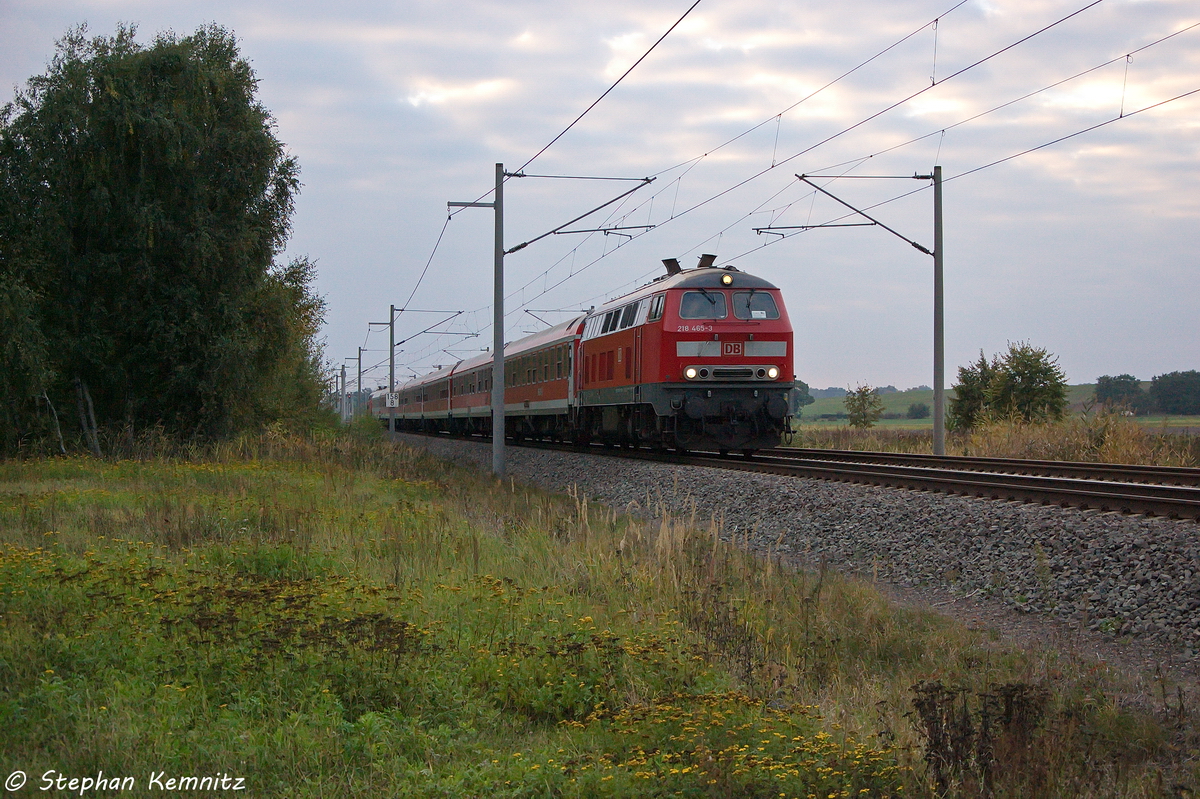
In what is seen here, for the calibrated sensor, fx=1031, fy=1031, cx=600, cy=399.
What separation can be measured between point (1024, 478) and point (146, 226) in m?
20.3

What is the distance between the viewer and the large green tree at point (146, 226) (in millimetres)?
24297

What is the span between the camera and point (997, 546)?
10273mm

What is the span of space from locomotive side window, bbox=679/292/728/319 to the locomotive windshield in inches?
12.0

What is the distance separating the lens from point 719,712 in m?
5.34

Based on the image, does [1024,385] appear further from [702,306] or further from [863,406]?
[702,306]

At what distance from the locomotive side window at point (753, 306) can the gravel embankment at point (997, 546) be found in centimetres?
494

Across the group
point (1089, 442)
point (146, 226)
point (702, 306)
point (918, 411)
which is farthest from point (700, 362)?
point (918, 411)

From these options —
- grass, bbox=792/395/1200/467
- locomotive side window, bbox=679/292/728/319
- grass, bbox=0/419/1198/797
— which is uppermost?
locomotive side window, bbox=679/292/728/319

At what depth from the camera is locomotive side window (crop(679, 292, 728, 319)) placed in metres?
20.0

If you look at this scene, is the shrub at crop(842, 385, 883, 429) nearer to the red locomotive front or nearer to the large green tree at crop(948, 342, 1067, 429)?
the large green tree at crop(948, 342, 1067, 429)

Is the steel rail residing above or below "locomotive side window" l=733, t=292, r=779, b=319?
below

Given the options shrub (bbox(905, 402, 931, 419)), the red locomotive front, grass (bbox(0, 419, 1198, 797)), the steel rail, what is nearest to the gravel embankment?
grass (bbox(0, 419, 1198, 797))

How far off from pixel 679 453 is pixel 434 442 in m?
24.5

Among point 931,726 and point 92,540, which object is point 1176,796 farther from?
point 92,540
